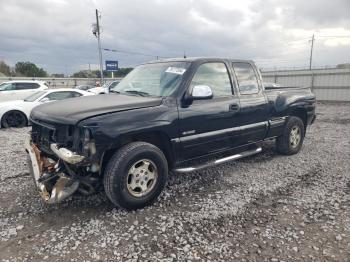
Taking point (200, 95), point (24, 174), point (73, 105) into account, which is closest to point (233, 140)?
point (200, 95)

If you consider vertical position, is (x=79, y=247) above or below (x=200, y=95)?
below

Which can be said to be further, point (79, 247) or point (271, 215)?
point (271, 215)

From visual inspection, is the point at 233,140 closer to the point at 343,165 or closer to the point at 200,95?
the point at 200,95

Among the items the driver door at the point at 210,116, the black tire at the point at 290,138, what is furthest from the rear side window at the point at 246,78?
the black tire at the point at 290,138

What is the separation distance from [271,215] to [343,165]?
2701 mm

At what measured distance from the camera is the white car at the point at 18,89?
42.6ft

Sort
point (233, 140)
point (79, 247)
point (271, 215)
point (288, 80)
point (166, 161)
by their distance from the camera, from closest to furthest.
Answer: point (79, 247) < point (271, 215) < point (166, 161) < point (233, 140) < point (288, 80)

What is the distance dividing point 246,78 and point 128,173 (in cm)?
269

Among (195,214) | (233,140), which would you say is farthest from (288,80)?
(195,214)

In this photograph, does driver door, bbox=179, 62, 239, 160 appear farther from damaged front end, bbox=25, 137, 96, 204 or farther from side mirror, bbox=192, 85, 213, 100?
damaged front end, bbox=25, 137, 96, 204

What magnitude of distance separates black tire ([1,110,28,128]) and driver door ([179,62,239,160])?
7.68 m

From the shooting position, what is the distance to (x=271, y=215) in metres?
3.49

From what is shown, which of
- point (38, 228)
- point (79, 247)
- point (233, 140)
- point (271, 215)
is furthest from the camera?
point (233, 140)

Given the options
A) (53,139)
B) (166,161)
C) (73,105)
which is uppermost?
(73,105)
